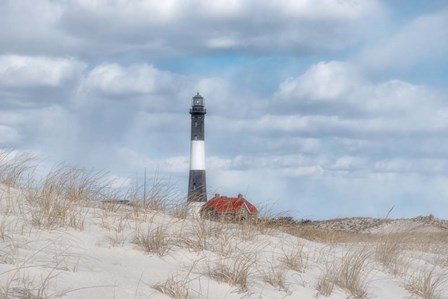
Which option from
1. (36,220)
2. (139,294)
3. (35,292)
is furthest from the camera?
(36,220)

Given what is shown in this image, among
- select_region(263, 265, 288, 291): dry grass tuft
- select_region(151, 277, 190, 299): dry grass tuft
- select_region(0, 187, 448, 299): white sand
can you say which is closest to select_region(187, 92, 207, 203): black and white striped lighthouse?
select_region(0, 187, 448, 299): white sand

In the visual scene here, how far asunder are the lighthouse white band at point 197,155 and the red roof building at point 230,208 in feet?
97.7

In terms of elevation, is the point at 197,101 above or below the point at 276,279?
above

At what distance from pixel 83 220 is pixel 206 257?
1191mm

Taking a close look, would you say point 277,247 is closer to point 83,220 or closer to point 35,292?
point 83,220

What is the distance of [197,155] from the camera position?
133ft

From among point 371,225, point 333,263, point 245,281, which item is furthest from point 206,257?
point 371,225

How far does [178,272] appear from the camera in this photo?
20.4ft

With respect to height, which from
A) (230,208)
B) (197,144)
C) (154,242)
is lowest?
(154,242)

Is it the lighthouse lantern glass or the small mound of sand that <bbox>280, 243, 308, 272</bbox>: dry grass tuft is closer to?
the small mound of sand

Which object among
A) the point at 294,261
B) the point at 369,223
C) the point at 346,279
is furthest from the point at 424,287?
the point at 369,223

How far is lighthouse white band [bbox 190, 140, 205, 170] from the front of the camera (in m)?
39.7

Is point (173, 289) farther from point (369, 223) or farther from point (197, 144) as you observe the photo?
point (197, 144)

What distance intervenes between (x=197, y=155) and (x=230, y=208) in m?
31.2
